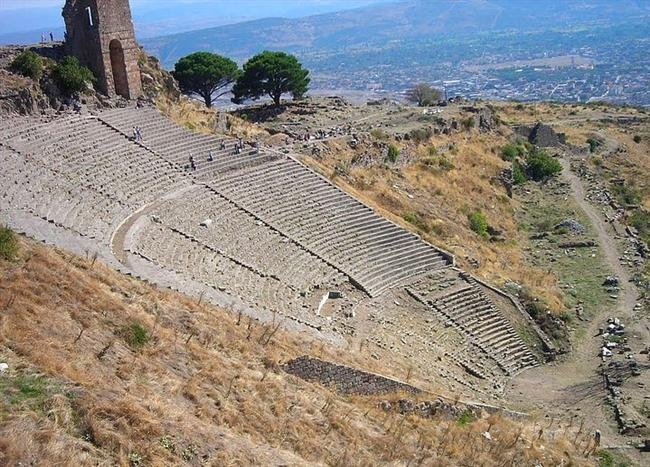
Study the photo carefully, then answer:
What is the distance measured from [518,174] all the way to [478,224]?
10.7 m

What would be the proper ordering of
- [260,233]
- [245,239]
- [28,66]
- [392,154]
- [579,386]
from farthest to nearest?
[392,154], [28,66], [260,233], [245,239], [579,386]

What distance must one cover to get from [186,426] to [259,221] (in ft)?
49.8

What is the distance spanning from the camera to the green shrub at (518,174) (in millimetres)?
41459

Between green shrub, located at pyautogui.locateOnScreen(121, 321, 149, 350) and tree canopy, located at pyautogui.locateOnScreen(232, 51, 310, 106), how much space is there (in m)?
32.4

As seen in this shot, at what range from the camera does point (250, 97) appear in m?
45.6

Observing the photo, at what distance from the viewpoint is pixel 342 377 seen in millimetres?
16375

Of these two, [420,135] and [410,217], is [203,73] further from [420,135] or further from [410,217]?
[410,217]

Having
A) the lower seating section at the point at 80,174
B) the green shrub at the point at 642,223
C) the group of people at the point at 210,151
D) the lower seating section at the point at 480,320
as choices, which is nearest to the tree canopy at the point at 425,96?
the green shrub at the point at 642,223

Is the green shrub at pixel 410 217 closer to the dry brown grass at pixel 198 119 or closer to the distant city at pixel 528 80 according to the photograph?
the dry brown grass at pixel 198 119

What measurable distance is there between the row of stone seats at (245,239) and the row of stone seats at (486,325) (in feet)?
13.9

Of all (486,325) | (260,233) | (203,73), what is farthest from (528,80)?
(260,233)

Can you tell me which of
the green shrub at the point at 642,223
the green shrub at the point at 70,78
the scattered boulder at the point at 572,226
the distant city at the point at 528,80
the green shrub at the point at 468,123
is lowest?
the distant city at the point at 528,80

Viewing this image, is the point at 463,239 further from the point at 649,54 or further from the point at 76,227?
the point at 649,54

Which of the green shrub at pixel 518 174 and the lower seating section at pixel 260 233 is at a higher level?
the lower seating section at pixel 260 233
